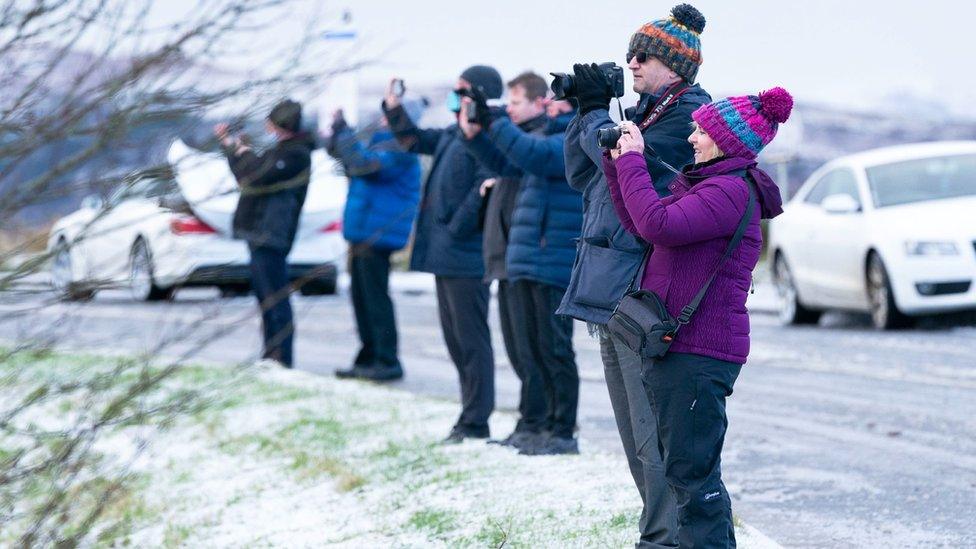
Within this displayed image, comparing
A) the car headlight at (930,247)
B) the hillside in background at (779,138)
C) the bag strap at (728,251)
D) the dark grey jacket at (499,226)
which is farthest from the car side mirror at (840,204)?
the bag strap at (728,251)

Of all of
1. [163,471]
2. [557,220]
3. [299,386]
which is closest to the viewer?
[557,220]

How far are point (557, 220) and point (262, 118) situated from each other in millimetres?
2247

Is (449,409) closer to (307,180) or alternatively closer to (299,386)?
(299,386)

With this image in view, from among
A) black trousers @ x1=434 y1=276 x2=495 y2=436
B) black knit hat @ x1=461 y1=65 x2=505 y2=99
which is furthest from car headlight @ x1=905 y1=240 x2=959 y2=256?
black knit hat @ x1=461 y1=65 x2=505 y2=99

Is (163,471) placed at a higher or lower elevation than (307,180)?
lower

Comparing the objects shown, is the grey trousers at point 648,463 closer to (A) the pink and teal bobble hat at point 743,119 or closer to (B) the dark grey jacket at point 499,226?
(A) the pink and teal bobble hat at point 743,119

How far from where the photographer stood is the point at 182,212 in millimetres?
5410

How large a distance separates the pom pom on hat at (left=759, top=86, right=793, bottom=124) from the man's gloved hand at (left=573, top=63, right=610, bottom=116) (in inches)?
33.8

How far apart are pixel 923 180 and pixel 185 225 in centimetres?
955

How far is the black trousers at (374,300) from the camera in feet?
38.6

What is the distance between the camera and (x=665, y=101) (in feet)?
18.3

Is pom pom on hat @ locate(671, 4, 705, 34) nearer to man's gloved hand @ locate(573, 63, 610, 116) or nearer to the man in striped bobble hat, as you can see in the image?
the man in striped bobble hat

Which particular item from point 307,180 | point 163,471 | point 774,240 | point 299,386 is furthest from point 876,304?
point 307,180

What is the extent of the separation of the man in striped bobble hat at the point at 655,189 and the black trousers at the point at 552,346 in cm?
189
